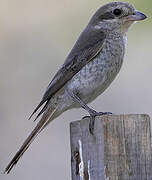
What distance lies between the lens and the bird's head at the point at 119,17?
5.34 meters

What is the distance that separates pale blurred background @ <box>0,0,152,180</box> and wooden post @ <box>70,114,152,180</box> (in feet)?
9.32

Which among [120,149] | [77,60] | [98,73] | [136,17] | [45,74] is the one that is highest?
[45,74]

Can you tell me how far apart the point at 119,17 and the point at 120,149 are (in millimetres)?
1934

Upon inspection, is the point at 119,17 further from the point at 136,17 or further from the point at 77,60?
the point at 77,60

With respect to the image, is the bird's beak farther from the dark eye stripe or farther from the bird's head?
the dark eye stripe

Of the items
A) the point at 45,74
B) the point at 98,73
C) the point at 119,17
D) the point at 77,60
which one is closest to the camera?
the point at 98,73

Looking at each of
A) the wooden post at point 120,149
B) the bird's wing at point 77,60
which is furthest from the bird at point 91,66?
the wooden post at point 120,149

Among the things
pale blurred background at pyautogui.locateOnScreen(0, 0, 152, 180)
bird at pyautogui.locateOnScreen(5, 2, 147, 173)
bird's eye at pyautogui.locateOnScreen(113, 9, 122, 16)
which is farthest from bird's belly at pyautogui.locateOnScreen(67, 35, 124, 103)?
pale blurred background at pyautogui.locateOnScreen(0, 0, 152, 180)

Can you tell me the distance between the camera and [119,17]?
539 centimetres

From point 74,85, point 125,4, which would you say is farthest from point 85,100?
point 125,4

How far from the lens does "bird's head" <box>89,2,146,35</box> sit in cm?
534

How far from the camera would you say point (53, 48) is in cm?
791

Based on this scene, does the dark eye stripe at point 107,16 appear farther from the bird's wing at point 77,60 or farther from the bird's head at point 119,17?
the bird's wing at point 77,60

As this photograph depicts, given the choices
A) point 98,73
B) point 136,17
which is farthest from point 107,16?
point 98,73
